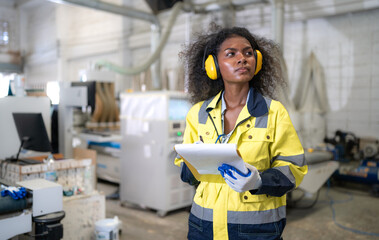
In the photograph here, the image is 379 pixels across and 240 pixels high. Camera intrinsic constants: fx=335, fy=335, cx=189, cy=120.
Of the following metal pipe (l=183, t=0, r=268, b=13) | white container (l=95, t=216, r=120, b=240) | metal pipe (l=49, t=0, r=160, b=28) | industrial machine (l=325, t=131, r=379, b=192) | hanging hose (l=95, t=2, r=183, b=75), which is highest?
metal pipe (l=183, t=0, r=268, b=13)

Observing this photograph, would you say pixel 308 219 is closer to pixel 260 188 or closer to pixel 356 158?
pixel 356 158

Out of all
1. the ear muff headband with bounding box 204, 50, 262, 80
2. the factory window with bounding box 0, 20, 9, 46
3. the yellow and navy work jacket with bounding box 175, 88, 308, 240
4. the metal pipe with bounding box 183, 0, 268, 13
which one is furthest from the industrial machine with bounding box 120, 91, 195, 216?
the factory window with bounding box 0, 20, 9, 46

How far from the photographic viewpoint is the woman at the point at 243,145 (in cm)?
124

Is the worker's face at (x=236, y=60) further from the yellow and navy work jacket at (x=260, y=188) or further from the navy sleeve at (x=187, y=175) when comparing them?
the navy sleeve at (x=187, y=175)

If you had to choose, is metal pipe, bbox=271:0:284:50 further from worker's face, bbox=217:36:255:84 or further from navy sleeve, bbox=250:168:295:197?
navy sleeve, bbox=250:168:295:197

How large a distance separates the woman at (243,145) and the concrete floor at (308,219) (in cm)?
201

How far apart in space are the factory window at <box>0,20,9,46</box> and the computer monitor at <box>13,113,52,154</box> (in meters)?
10.2

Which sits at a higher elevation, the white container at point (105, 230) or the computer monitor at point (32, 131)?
the computer monitor at point (32, 131)

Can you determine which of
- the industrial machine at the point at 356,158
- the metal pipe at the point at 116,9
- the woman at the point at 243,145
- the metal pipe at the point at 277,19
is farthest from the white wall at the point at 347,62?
the woman at the point at 243,145

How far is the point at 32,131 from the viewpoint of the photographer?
257 centimetres

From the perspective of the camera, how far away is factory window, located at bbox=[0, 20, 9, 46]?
1126 cm

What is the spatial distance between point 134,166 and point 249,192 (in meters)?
2.97

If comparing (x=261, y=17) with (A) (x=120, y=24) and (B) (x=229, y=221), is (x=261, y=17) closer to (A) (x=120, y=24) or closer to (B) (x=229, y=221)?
(A) (x=120, y=24)

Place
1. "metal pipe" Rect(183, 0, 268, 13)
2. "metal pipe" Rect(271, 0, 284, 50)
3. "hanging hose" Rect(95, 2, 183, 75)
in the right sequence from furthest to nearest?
"hanging hose" Rect(95, 2, 183, 75) < "metal pipe" Rect(183, 0, 268, 13) < "metal pipe" Rect(271, 0, 284, 50)
